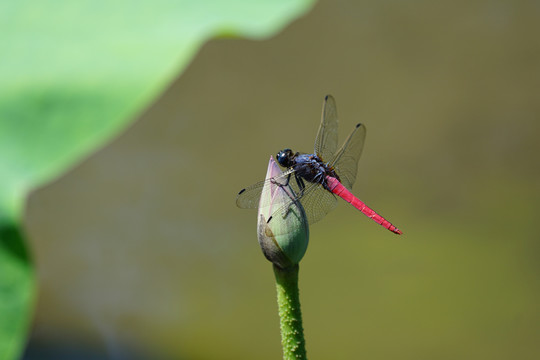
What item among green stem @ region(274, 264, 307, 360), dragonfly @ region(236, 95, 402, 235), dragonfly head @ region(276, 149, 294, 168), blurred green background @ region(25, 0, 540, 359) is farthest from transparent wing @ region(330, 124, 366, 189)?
blurred green background @ region(25, 0, 540, 359)

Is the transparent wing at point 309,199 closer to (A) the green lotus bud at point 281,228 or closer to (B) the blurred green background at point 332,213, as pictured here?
(A) the green lotus bud at point 281,228

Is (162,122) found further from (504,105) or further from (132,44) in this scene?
(132,44)

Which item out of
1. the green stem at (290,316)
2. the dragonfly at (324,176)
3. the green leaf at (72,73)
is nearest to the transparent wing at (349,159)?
the dragonfly at (324,176)

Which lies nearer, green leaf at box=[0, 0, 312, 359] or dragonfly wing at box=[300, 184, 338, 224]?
green leaf at box=[0, 0, 312, 359]

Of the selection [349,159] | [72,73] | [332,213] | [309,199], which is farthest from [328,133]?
[332,213]

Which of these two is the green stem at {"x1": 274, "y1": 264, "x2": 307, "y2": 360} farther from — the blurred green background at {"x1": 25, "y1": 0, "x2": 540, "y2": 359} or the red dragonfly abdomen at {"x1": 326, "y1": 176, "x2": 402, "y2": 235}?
the blurred green background at {"x1": 25, "y1": 0, "x2": 540, "y2": 359}
